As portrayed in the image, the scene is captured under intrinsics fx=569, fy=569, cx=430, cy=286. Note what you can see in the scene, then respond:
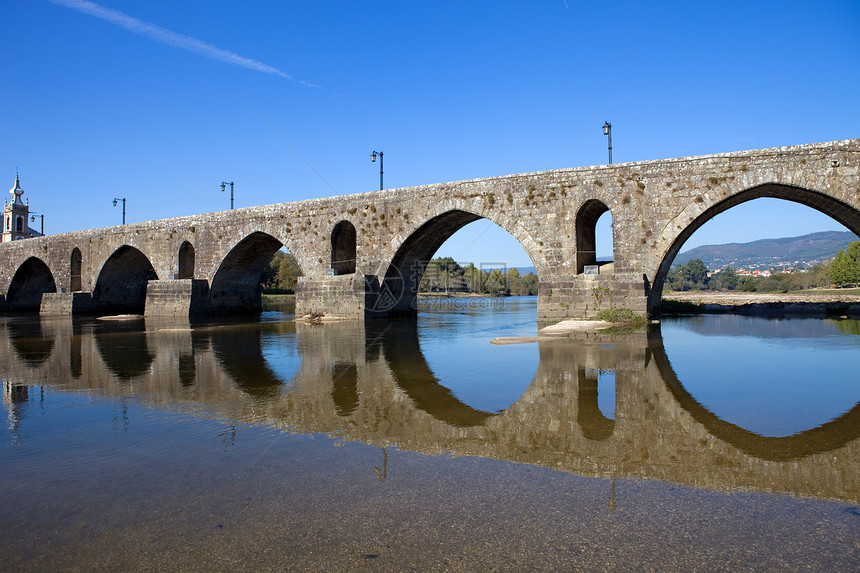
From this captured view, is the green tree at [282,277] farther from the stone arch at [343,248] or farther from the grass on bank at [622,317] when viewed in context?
the grass on bank at [622,317]

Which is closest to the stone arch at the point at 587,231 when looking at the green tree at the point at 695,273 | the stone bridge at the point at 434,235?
the stone bridge at the point at 434,235

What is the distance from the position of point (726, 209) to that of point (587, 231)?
4.78m

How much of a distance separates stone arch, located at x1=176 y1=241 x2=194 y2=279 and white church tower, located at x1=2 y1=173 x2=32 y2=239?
52832 millimetres

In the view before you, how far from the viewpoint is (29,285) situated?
45.1 meters

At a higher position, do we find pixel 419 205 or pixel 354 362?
pixel 419 205

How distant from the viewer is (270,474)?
4453 mm

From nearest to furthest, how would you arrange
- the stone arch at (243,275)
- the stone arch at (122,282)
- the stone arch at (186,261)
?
the stone arch at (243,275)
the stone arch at (186,261)
the stone arch at (122,282)

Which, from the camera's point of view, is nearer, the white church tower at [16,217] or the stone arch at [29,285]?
the stone arch at [29,285]

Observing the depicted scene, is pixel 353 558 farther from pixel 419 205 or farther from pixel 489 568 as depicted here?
pixel 419 205

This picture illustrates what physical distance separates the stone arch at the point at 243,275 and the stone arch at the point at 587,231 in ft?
52.6

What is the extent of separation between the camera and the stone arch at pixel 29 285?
43.4 meters

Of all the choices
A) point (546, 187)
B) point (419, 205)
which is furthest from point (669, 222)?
point (419, 205)

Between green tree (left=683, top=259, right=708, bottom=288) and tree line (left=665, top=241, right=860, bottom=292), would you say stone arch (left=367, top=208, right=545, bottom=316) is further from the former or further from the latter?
green tree (left=683, top=259, right=708, bottom=288)

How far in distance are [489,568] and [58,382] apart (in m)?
8.94
